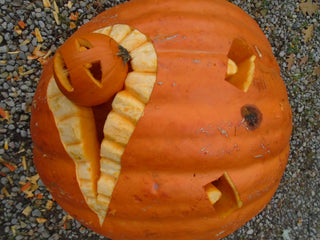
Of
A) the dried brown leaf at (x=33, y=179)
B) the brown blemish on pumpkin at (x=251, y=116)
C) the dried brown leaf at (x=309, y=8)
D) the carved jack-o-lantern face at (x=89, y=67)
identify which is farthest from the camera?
the dried brown leaf at (x=309, y=8)

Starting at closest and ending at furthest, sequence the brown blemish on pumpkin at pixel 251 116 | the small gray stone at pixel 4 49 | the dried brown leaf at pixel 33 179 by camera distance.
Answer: the brown blemish on pumpkin at pixel 251 116
the small gray stone at pixel 4 49
the dried brown leaf at pixel 33 179

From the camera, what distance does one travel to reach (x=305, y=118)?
2719 millimetres

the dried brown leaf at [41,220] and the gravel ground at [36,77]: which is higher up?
the gravel ground at [36,77]

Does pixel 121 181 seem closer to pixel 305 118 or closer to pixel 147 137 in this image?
pixel 147 137

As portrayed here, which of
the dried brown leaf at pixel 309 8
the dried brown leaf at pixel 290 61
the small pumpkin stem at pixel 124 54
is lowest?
the dried brown leaf at pixel 290 61

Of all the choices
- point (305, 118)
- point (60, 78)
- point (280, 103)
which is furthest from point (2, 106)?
point (305, 118)

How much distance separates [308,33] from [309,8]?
211 millimetres

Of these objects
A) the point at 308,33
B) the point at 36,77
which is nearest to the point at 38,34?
the point at 36,77

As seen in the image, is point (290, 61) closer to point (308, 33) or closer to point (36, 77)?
point (308, 33)

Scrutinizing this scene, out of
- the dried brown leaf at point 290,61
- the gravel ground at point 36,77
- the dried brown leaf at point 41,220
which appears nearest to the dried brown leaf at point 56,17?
the gravel ground at point 36,77

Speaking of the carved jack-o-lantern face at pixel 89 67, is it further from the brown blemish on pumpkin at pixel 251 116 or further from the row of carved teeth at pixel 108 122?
the brown blemish on pumpkin at pixel 251 116

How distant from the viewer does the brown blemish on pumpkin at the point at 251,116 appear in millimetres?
1190

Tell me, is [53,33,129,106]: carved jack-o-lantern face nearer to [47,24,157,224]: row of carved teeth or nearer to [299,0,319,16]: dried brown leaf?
[47,24,157,224]: row of carved teeth

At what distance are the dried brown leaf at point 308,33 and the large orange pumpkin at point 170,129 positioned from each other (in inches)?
61.5
